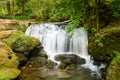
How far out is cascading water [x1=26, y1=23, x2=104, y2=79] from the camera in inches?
602

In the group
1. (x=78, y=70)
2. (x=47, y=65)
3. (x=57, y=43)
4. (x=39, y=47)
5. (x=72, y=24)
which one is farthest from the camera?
(x=57, y=43)

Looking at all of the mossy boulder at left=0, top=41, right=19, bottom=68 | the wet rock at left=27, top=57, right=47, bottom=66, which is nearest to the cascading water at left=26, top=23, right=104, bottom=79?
the wet rock at left=27, top=57, right=47, bottom=66

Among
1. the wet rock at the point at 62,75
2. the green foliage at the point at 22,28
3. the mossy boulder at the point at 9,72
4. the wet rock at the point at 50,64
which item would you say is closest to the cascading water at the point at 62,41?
the wet rock at the point at 50,64

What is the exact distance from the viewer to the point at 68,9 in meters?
9.75

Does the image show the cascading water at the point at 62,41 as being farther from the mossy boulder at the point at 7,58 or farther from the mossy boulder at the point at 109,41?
the mossy boulder at the point at 7,58

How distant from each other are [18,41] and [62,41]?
3692mm

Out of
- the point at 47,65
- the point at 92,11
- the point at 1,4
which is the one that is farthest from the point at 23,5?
the point at 92,11

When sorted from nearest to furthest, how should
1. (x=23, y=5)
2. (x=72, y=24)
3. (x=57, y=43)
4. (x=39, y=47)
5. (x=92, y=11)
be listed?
(x=72, y=24) → (x=92, y=11) → (x=39, y=47) → (x=57, y=43) → (x=23, y=5)

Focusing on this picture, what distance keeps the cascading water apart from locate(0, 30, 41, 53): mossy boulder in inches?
75.7

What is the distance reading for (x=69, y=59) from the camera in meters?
13.9

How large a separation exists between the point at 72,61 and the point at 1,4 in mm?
21220

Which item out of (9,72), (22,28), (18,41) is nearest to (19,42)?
(18,41)

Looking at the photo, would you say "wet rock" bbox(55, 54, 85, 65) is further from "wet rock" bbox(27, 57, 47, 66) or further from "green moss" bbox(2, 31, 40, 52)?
"green moss" bbox(2, 31, 40, 52)

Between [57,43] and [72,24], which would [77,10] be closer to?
[72,24]
